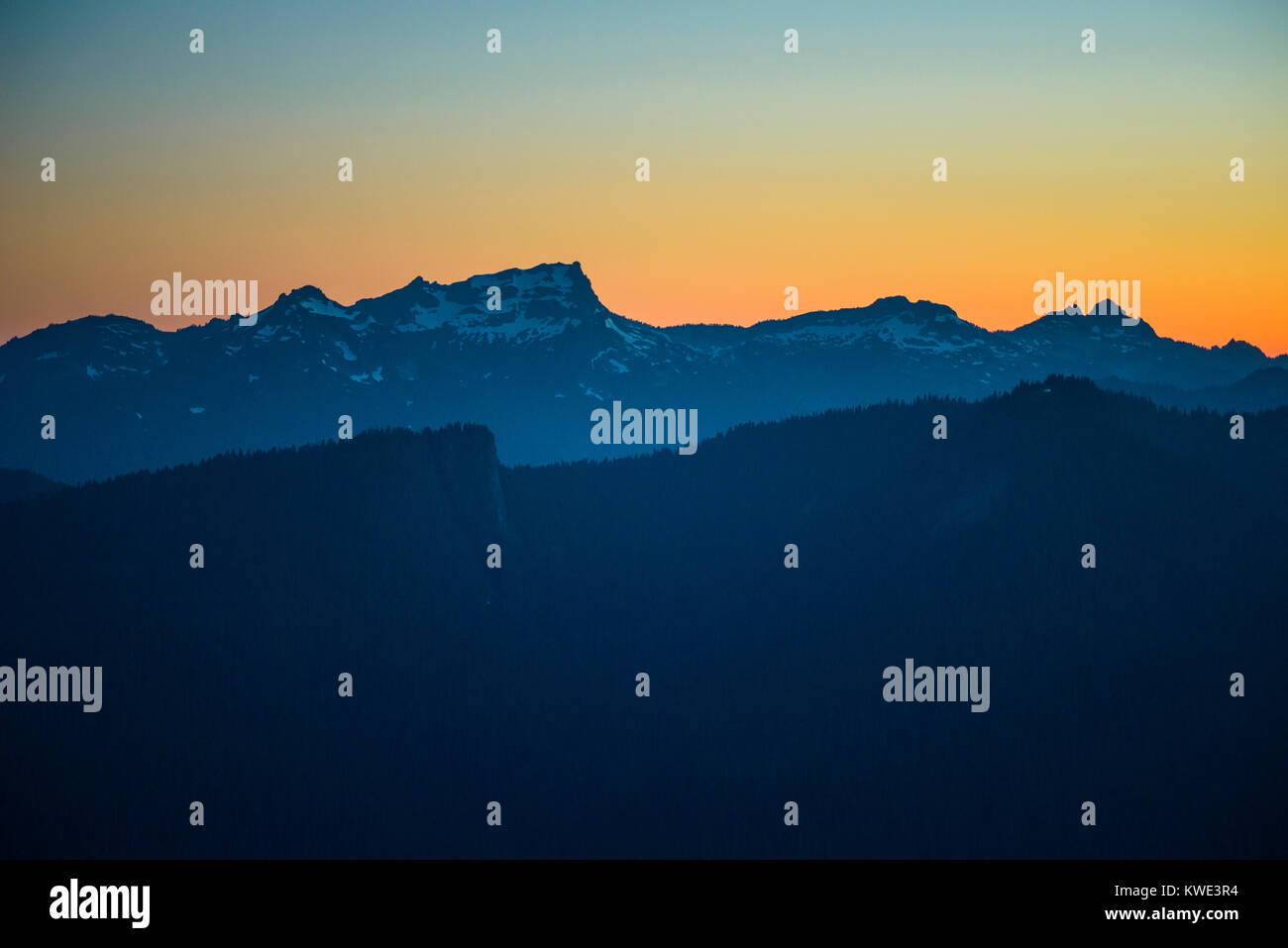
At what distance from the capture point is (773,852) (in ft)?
628

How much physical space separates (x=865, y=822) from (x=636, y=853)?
37.4 meters
